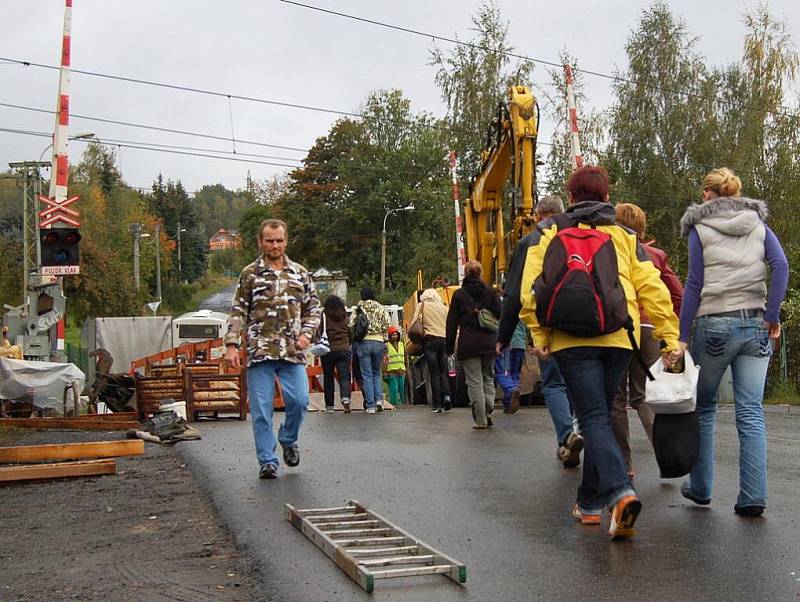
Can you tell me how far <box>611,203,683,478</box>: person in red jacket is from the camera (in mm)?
7316

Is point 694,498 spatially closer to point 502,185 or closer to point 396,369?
point 502,185

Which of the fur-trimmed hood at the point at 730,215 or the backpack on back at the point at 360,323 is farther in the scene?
the backpack on back at the point at 360,323

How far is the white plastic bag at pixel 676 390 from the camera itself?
5.96 meters

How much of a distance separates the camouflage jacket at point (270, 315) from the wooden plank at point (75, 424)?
19.8 feet

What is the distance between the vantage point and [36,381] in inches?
725

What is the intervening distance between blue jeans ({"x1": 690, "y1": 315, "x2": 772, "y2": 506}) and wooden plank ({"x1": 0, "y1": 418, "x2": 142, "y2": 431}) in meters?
9.20

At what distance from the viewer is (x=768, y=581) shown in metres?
4.72

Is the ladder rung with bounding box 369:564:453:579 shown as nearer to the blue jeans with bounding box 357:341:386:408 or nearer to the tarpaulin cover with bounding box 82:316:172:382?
the blue jeans with bounding box 357:341:386:408

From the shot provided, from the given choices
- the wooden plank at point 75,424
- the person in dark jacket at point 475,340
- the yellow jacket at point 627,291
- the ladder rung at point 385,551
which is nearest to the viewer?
the ladder rung at point 385,551

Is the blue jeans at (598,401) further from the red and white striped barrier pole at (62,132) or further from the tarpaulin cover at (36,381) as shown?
the red and white striped barrier pole at (62,132)

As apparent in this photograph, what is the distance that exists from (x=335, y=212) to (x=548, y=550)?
70739mm

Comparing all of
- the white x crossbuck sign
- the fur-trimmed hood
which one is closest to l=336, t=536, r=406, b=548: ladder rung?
the fur-trimmed hood

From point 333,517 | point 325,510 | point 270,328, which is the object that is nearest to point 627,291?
point 333,517

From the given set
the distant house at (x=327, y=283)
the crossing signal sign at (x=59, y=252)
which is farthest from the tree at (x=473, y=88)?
the crossing signal sign at (x=59, y=252)
